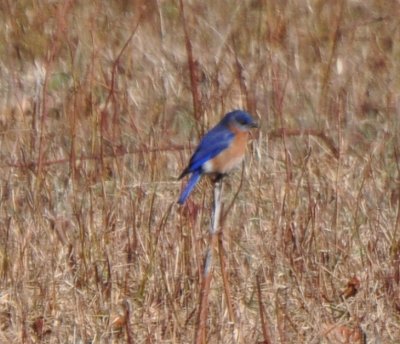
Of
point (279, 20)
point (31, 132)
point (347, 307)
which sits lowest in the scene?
point (347, 307)

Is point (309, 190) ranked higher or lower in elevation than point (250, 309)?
higher

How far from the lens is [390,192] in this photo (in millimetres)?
5273

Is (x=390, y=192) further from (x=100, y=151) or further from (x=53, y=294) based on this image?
(x=53, y=294)

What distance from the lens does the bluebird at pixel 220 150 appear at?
4.54 metres

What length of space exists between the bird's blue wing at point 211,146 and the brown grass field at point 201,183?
188 mm

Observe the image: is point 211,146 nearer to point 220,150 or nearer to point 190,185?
point 220,150

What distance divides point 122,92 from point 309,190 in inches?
71.8

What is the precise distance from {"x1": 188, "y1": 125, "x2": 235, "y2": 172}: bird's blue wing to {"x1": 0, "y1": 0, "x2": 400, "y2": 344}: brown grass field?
0.19 meters

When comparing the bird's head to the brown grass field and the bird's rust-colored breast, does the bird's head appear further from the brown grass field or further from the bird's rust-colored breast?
the brown grass field

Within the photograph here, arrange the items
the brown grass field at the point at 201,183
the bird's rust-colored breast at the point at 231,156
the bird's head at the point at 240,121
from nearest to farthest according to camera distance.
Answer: the brown grass field at the point at 201,183 → the bird's rust-colored breast at the point at 231,156 → the bird's head at the point at 240,121

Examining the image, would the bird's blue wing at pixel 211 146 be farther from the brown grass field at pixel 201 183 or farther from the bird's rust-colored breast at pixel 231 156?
the brown grass field at pixel 201 183

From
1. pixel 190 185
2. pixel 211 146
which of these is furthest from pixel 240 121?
pixel 190 185

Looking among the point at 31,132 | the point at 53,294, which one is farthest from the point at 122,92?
the point at 53,294

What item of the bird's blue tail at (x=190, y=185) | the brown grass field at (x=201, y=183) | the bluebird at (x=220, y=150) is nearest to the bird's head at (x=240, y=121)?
the bluebird at (x=220, y=150)
